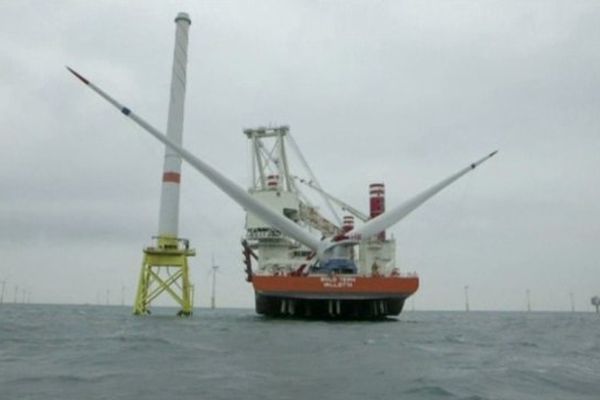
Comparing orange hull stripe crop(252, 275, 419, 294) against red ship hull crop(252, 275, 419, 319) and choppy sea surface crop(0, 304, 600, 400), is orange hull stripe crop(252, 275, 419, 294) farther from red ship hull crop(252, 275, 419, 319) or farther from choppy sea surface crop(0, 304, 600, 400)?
choppy sea surface crop(0, 304, 600, 400)

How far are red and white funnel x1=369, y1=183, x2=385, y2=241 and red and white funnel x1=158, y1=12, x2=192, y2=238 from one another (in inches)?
846

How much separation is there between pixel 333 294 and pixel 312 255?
28.3 ft

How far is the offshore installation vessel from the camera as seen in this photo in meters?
50.3

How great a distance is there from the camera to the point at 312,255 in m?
60.2

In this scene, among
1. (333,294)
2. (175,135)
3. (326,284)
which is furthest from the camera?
(175,135)

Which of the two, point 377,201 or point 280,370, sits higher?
point 377,201

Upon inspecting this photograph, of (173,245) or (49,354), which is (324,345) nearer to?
(49,354)

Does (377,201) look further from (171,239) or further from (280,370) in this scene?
(280,370)

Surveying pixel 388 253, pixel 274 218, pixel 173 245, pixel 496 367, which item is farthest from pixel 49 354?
pixel 388 253

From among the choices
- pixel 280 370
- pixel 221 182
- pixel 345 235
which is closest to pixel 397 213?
pixel 345 235

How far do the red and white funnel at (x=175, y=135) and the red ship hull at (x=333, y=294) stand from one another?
365 inches

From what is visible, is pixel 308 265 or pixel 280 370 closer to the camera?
pixel 280 370

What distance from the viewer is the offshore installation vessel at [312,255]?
165 ft

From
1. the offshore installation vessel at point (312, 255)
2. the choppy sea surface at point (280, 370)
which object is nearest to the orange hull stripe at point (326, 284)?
the offshore installation vessel at point (312, 255)
